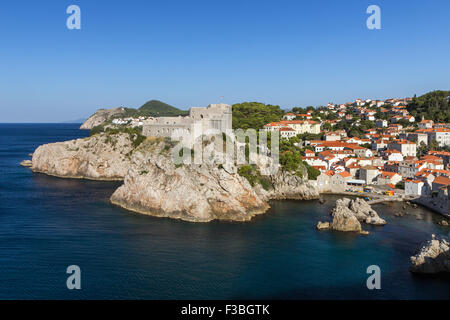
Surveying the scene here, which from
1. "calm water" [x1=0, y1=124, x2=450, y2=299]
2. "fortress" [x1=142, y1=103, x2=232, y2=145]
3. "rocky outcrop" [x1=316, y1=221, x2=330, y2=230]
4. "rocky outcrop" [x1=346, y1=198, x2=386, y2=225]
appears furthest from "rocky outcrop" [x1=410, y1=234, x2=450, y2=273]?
"fortress" [x1=142, y1=103, x2=232, y2=145]

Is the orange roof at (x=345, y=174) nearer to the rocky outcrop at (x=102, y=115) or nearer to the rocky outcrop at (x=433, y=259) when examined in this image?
the rocky outcrop at (x=433, y=259)

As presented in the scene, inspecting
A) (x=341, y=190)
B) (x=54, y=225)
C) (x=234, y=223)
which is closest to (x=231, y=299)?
(x=234, y=223)

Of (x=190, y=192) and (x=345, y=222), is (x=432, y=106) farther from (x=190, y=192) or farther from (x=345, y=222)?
(x=190, y=192)

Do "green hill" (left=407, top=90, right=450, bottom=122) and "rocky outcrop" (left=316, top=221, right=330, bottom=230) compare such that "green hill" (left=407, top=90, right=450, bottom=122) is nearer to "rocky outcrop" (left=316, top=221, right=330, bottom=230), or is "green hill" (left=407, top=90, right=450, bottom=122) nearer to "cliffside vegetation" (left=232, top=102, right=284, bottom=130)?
"cliffside vegetation" (left=232, top=102, right=284, bottom=130)

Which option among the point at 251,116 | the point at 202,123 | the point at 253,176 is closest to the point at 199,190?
the point at 253,176
